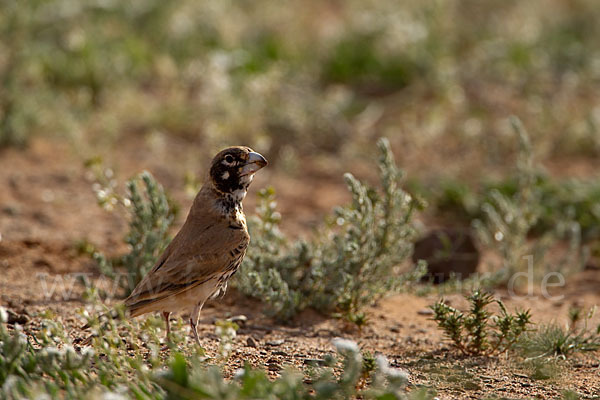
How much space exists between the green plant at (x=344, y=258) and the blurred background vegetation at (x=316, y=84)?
225cm

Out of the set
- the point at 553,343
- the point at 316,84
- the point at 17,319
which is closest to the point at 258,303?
the point at 17,319

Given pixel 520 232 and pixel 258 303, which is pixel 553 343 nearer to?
pixel 520 232

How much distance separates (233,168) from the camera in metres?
5.23

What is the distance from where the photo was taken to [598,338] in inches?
201

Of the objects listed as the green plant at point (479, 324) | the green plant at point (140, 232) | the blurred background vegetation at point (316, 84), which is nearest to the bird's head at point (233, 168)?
the green plant at point (140, 232)

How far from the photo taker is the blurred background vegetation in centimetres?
935

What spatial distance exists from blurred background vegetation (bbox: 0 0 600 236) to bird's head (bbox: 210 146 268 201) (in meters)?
3.04

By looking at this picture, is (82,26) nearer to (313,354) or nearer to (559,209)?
(559,209)

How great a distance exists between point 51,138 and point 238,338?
16.3 ft

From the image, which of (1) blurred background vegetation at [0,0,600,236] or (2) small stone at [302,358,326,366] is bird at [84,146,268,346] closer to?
(2) small stone at [302,358,326,366]

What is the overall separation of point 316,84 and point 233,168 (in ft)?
19.7

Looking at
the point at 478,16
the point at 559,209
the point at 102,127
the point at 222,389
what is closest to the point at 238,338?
the point at 222,389

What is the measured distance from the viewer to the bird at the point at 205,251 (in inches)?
191

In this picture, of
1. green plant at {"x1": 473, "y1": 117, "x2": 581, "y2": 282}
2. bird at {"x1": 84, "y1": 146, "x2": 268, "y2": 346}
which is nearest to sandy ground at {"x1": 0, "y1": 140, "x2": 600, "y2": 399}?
green plant at {"x1": 473, "y1": 117, "x2": 581, "y2": 282}
